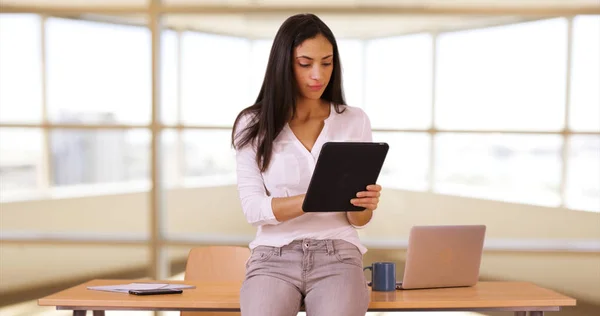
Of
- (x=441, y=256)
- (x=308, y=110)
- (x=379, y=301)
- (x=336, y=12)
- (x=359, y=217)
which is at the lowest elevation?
(x=379, y=301)

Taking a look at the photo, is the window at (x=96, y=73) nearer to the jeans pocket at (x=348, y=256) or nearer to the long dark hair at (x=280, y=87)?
the long dark hair at (x=280, y=87)

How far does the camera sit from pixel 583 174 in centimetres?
450

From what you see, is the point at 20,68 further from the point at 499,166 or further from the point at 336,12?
the point at 499,166

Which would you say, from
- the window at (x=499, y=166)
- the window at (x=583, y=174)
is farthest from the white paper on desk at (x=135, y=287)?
the window at (x=583, y=174)

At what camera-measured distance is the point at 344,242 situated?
265 centimetres

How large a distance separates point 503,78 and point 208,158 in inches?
67.7

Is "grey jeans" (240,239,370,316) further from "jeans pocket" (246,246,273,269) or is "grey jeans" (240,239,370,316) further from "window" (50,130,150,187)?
"window" (50,130,150,187)

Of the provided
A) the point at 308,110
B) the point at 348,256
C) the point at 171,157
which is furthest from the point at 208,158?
the point at 348,256

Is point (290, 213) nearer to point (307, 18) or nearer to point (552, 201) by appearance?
point (307, 18)

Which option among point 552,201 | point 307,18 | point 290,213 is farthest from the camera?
point 552,201

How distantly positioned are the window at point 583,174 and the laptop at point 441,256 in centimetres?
176

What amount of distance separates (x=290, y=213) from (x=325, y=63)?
534mm

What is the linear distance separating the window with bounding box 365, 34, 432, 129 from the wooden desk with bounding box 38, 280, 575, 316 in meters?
1.87

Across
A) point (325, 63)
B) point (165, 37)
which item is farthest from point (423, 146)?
point (325, 63)
